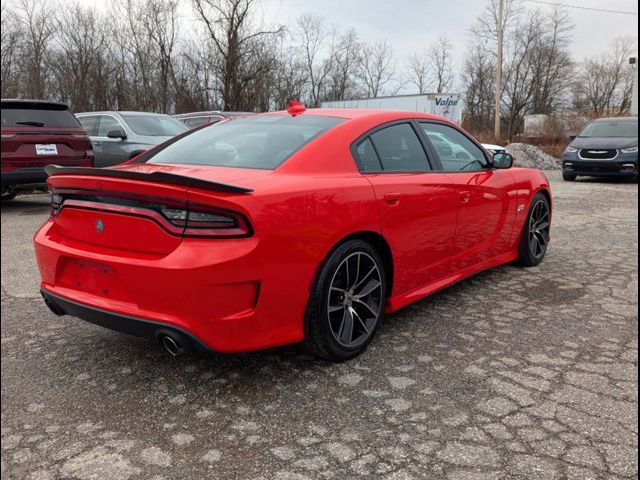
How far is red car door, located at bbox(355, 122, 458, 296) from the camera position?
3273 mm

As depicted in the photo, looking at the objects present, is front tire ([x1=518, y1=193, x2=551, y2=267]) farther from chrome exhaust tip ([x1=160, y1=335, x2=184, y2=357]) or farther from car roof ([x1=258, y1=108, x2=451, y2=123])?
chrome exhaust tip ([x1=160, y1=335, x2=184, y2=357])

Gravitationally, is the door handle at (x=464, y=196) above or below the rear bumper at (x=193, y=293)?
above

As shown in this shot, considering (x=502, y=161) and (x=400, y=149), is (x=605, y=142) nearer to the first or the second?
(x=502, y=161)

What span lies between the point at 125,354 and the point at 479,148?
3.10 meters

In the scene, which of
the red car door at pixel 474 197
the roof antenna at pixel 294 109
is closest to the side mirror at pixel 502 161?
the red car door at pixel 474 197

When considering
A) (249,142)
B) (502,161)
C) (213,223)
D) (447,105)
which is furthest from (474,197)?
(447,105)

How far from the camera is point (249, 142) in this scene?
332 cm

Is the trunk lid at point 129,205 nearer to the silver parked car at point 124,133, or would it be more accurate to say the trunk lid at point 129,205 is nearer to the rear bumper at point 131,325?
the rear bumper at point 131,325

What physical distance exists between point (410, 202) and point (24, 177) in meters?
6.73

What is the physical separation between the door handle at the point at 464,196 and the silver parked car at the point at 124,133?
279 inches

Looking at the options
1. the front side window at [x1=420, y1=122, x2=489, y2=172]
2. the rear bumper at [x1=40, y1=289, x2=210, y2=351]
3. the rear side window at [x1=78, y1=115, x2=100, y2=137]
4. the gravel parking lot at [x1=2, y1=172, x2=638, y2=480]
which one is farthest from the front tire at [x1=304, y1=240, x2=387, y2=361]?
the rear side window at [x1=78, y1=115, x2=100, y2=137]

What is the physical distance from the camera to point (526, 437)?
7.65 feet

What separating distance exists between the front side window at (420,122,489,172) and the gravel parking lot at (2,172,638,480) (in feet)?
3.41

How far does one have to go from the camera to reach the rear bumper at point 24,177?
7.97m
